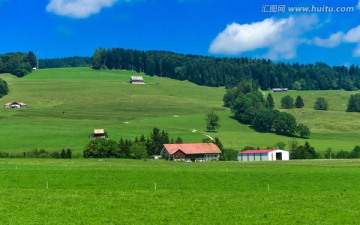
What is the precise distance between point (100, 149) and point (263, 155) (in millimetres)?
46519

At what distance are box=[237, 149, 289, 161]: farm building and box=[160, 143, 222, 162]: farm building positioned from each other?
8.07 meters

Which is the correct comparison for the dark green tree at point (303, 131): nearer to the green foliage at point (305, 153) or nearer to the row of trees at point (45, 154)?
the green foliage at point (305, 153)

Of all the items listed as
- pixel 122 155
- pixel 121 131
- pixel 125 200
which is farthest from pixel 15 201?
pixel 121 131

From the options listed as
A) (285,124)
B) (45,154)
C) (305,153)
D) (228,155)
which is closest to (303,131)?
(285,124)

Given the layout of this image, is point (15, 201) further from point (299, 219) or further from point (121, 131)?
point (121, 131)

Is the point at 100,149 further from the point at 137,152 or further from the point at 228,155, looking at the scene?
the point at 228,155

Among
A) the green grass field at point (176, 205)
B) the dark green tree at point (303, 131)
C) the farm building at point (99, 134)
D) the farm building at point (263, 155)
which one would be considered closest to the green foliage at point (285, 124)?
the dark green tree at point (303, 131)

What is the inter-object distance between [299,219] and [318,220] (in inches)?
38.2

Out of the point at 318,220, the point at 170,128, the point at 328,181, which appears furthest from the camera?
the point at 170,128

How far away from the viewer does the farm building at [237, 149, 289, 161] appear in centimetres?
13362

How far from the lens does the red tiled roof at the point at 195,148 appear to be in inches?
5416

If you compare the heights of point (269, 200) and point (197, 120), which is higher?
point (197, 120)

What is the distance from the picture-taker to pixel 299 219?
25953 millimetres

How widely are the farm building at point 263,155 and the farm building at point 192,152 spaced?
318 inches
